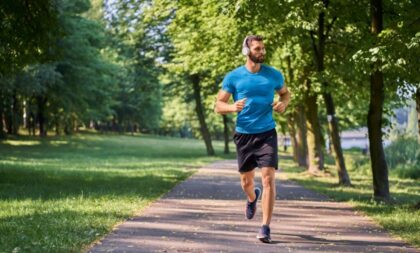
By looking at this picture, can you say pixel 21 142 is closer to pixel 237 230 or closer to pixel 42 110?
pixel 42 110

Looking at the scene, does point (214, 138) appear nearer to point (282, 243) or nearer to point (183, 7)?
point (183, 7)

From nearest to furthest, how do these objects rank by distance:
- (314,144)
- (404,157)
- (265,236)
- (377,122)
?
1. (265,236)
2. (377,122)
3. (314,144)
4. (404,157)

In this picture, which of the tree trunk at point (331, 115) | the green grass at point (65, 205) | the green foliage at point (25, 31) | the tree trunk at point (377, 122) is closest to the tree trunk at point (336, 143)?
the tree trunk at point (331, 115)

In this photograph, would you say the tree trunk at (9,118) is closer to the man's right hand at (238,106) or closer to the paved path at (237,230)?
the paved path at (237,230)

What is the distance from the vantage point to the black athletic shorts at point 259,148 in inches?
284

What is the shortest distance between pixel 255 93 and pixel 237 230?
195 cm

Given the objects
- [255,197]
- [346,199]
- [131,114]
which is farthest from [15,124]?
[255,197]

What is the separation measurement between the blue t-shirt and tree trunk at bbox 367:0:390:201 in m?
5.92

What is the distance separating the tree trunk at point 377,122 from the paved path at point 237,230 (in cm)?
139

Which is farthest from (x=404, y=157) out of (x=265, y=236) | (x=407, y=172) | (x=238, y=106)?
(x=238, y=106)

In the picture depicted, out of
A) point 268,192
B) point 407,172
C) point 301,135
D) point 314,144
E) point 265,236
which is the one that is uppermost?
point 301,135

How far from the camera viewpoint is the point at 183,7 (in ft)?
60.2

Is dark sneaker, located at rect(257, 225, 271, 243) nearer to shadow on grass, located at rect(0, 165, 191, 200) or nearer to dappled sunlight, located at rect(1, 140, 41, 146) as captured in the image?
shadow on grass, located at rect(0, 165, 191, 200)

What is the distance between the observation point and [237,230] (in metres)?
8.09
